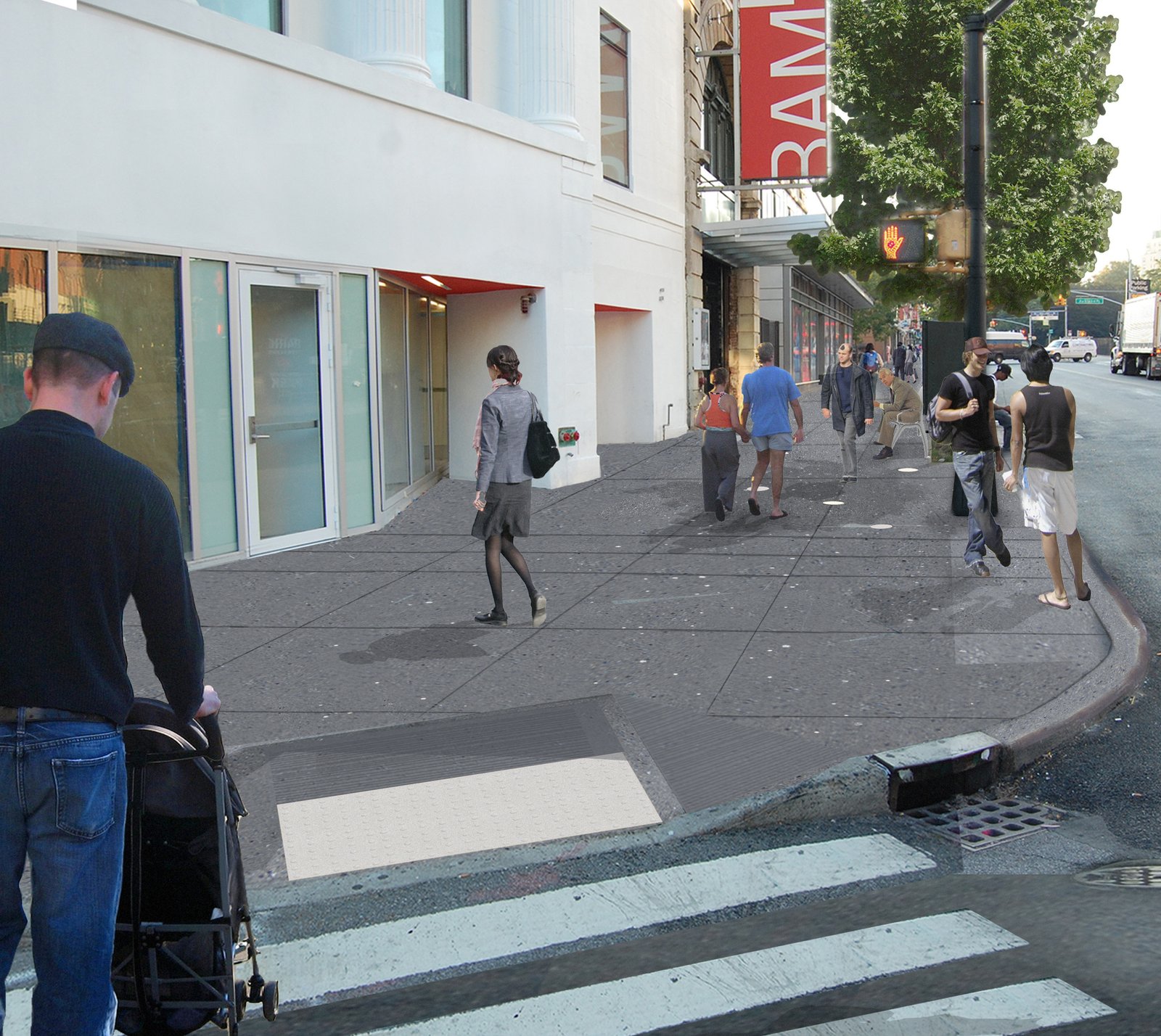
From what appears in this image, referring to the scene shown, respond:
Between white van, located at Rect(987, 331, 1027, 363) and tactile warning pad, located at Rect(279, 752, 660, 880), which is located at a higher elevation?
white van, located at Rect(987, 331, 1027, 363)

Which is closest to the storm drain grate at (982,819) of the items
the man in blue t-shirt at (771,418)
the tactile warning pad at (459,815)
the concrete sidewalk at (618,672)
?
the concrete sidewalk at (618,672)

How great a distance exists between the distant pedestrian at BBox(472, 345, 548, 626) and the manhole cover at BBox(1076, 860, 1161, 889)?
4.82m

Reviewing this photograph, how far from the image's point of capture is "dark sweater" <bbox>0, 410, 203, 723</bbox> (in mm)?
2752

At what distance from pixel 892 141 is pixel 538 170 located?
18.3m

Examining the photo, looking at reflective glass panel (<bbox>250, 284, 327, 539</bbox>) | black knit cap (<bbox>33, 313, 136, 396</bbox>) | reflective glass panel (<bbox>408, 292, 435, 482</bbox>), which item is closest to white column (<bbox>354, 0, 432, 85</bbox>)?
reflective glass panel (<bbox>408, 292, 435, 482</bbox>)

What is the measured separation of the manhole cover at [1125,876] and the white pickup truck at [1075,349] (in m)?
89.3

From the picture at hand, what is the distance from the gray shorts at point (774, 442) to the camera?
1377cm

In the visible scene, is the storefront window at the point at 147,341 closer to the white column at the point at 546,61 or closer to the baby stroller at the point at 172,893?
the white column at the point at 546,61

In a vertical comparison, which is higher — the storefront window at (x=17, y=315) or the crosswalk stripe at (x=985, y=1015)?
the storefront window at (x=17, y=315)

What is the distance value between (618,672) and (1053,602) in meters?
3.55

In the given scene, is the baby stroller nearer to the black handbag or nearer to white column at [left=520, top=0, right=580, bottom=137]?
the black handbag

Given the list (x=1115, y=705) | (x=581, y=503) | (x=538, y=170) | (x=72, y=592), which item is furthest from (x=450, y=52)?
(x=72, y=592)

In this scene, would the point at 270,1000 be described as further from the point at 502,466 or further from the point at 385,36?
the point at 385,36

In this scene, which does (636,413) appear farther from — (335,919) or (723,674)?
(335,919)
